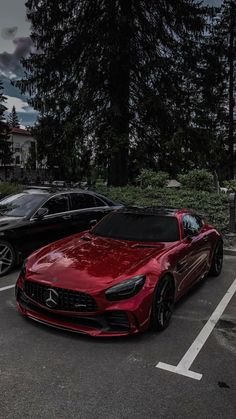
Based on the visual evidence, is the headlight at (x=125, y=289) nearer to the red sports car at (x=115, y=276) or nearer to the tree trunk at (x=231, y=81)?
the red sports car at (x=115, y=276)

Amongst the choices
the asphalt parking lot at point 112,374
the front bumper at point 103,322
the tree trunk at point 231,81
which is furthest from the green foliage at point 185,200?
the tree trunk at point 231,81

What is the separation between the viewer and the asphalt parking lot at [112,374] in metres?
2.81

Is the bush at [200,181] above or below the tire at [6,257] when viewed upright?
above

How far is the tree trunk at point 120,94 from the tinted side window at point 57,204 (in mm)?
9628

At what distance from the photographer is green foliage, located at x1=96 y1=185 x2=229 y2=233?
10.7 metres

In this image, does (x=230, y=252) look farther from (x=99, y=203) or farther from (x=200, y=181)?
(x=200, y=181)

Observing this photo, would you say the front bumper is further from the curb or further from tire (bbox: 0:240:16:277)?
the curb

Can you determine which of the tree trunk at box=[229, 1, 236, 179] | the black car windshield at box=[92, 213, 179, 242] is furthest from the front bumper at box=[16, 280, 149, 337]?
the tree trunk at box=[229, 1, 236, 179]

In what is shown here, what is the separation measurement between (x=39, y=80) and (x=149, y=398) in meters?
18.7

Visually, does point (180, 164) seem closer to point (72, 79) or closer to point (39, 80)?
point (72, 79)

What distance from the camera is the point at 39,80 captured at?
19.3m

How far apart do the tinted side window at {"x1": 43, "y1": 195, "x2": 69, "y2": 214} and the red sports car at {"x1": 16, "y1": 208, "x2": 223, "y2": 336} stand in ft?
6.23

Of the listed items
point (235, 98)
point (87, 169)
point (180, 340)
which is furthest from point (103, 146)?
point (235, 98)

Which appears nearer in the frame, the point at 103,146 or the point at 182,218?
the point at 182,218
